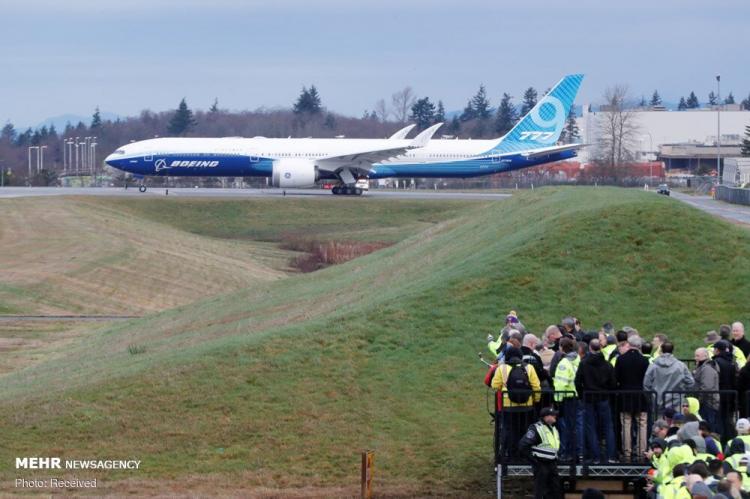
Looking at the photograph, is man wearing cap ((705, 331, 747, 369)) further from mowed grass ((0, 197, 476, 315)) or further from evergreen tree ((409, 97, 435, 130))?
evergreen tree ((409, 97, 435, 130))

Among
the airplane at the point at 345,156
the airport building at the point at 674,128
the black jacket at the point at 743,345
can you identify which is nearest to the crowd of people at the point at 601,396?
the black jacket at the point at 743,345

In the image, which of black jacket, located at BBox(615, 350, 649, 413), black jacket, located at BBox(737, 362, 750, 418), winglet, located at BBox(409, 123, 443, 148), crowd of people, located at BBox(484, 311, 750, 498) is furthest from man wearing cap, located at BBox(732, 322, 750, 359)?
winglet, located at BBox(409, 123, 443, 148)

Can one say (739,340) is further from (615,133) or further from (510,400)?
(615,133)

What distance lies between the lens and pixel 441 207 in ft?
229

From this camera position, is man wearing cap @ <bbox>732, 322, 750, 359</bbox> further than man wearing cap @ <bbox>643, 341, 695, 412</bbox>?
Yes

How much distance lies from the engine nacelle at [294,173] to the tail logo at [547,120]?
14893mm

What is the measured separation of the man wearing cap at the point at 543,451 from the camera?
1457 centimetres

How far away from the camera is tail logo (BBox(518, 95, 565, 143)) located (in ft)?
264

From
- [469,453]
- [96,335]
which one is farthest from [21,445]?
[96,335]

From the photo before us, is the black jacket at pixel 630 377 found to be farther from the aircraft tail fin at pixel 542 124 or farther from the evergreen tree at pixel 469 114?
the evergreen tree at pixel 469 114

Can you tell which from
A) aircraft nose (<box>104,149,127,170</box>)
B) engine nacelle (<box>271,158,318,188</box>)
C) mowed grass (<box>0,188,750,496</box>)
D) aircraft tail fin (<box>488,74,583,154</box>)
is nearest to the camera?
mowed grass (<box>0,188,750,496</box>)

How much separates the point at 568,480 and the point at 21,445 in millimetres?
8076

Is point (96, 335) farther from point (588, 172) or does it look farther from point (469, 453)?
point (588, 172)

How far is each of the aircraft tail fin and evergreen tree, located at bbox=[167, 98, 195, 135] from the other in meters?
88.9
